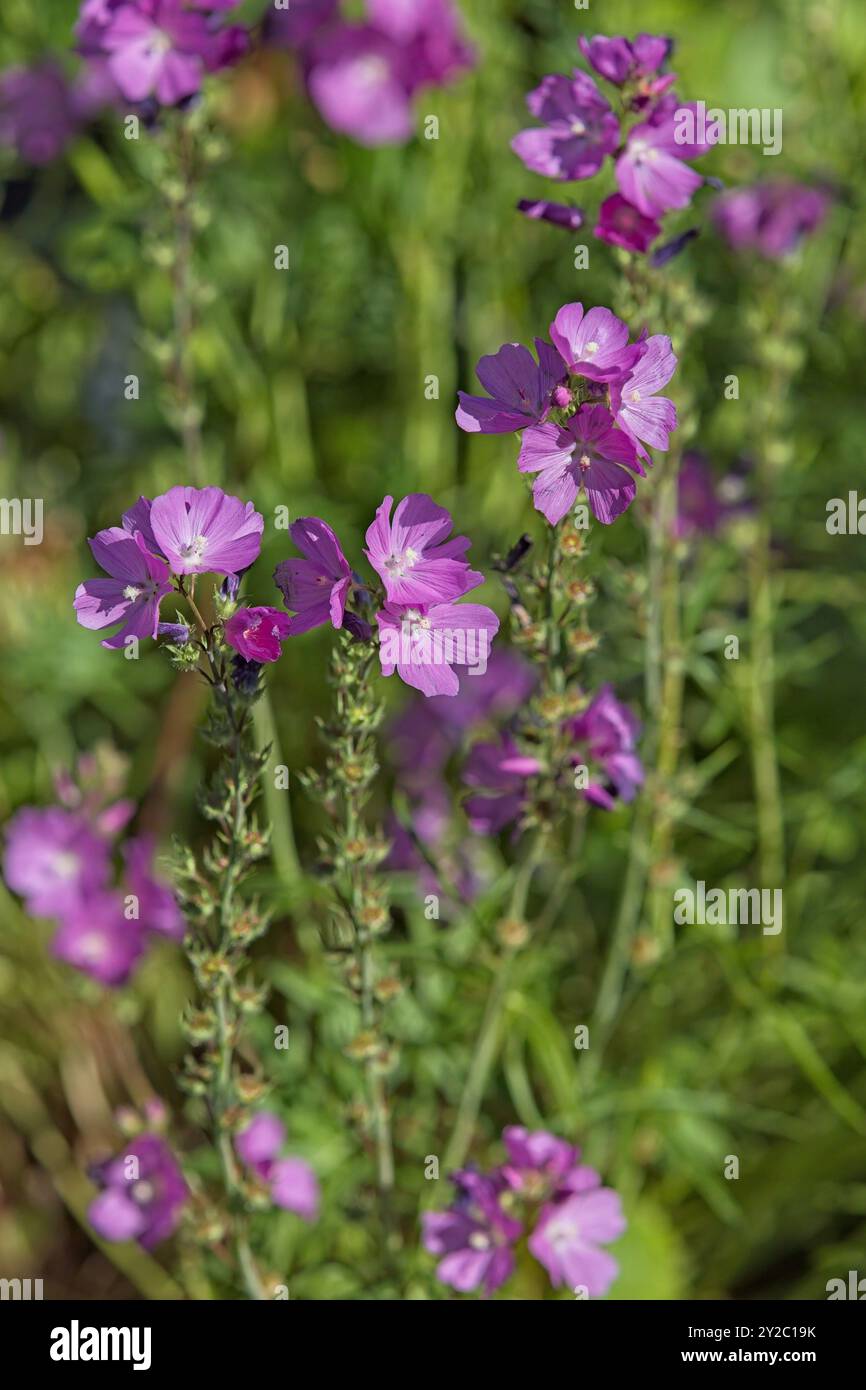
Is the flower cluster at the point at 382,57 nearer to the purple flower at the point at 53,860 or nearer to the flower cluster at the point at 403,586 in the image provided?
the purple flower at the point at 53,860

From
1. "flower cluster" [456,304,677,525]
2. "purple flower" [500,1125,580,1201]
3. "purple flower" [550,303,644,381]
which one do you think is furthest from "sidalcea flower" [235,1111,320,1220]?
"purple flower" [550,303,644,381]

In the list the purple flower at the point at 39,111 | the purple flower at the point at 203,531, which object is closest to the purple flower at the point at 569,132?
the purple flower at the point at 203,531

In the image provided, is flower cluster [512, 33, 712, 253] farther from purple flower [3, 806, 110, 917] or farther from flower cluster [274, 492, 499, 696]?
purple flower [3, 806, 110, 917]

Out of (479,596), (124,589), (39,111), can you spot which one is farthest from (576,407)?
(39,111)

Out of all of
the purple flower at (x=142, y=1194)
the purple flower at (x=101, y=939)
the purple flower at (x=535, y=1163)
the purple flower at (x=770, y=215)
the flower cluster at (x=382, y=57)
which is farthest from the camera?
the flower cluster at (x=382, y=57)

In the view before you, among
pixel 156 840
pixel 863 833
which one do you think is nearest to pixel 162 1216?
pixel 156 840
